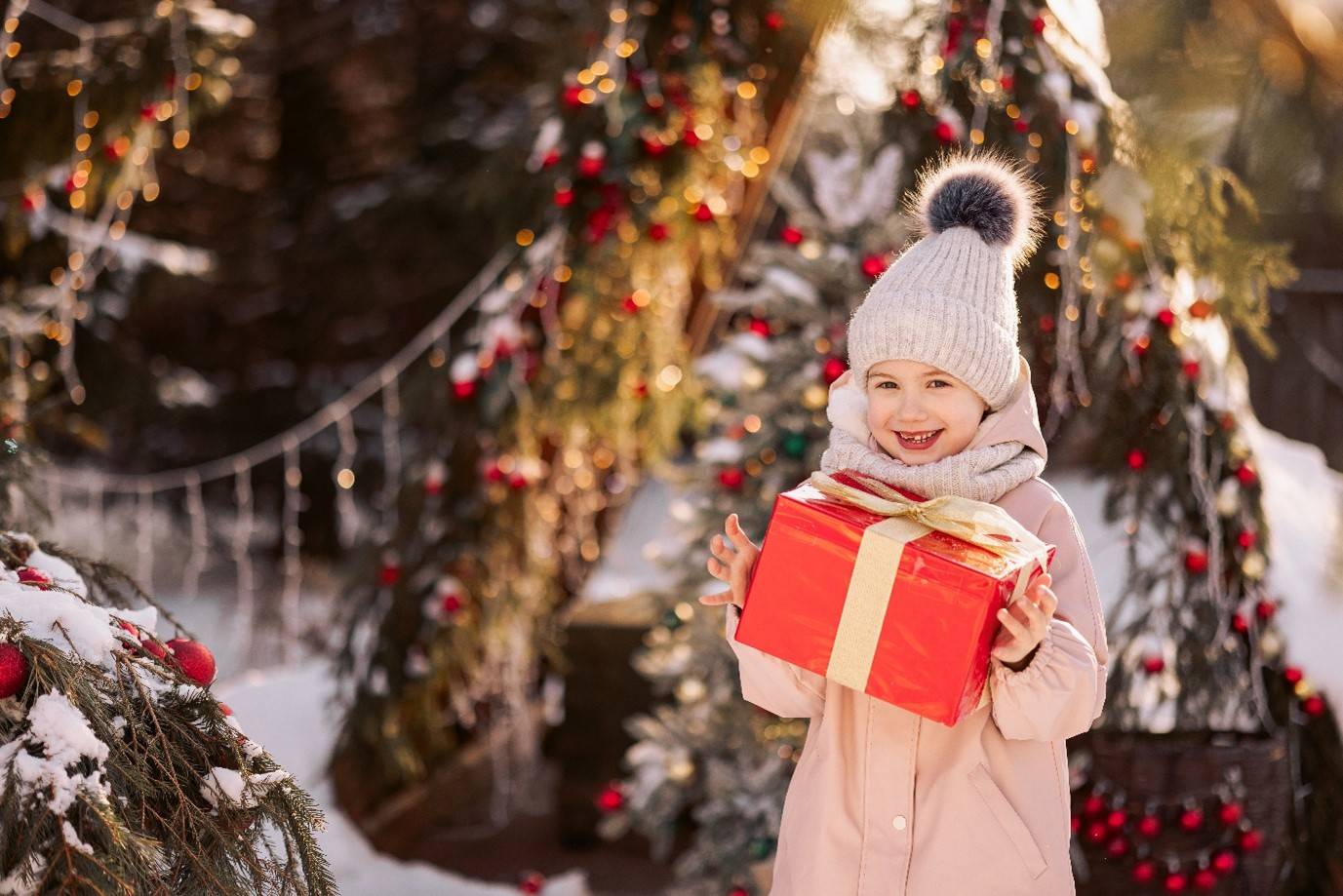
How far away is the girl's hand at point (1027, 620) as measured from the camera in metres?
1.81

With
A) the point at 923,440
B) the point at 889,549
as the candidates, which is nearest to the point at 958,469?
the point at 923,440

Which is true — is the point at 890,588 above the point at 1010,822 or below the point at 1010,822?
above

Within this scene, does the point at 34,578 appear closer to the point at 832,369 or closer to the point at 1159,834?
the point at 832,369

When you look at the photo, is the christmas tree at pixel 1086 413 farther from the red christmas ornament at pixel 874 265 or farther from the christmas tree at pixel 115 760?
the christmas tree at pixel 115 760

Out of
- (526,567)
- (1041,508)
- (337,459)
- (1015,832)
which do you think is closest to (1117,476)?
(1041,508)

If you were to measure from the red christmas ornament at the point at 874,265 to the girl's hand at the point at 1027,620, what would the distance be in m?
1.58

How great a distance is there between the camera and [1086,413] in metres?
A: 3.38

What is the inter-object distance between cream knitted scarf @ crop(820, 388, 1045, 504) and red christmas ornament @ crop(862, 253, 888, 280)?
4.18ft

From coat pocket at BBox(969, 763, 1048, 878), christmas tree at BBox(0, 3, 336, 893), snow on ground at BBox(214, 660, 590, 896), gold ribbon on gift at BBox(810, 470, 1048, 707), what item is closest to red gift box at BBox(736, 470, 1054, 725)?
gold ribbon on gift at BBox(810, 470, 1048, 707)

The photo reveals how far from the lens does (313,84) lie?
9031 millimetres

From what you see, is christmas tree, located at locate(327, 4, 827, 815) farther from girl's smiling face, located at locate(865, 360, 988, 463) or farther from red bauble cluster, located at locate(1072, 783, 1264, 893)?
girl's smiling face, located at locate(865, 360, 988, 463)

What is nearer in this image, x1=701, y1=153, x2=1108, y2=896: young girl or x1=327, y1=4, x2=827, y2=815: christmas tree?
x1=701, y1=153, x2=1108, y2=896: young girl

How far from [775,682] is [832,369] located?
1.38 metres

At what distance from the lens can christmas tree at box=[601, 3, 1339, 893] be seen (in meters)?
3.07
